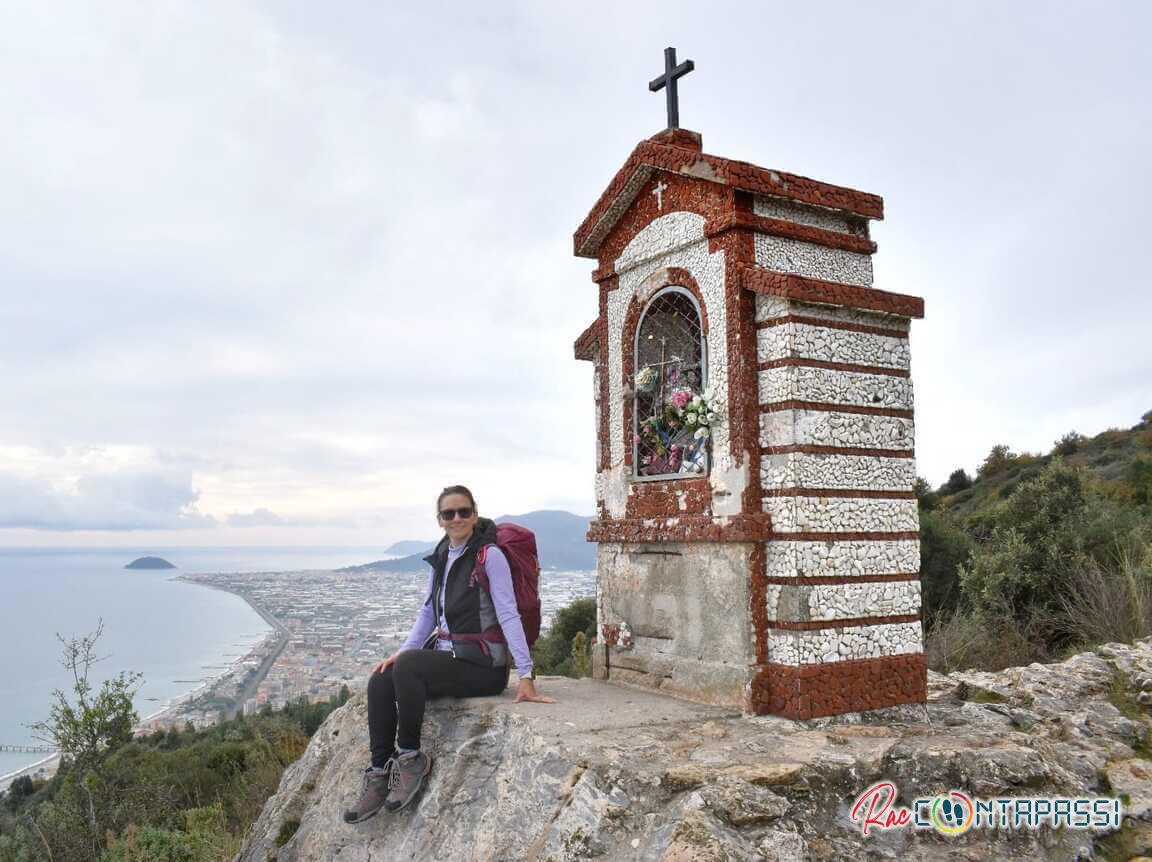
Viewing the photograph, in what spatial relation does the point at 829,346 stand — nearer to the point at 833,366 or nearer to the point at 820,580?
the point at 833,366

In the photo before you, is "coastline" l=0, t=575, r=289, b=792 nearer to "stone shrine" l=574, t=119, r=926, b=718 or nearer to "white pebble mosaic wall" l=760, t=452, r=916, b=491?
"stone shrine" l=574, t=119, r=926, b=718

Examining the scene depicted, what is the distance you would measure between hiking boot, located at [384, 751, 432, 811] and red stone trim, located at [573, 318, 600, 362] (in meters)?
4.41

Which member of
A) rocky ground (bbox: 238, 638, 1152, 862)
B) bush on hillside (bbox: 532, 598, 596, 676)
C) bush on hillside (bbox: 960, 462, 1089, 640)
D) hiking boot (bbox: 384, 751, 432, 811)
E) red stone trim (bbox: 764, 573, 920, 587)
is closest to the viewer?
rocky ground (bbox: 238, 638, 1152, 862)

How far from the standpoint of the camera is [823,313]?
6.89 meters

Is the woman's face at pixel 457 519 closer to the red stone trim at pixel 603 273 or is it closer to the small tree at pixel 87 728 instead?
the red stone trim at pixel 603 273

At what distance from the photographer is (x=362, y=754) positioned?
7.03 m

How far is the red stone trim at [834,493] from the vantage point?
6605 millimetres

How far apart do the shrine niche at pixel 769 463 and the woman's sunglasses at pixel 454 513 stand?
177cm

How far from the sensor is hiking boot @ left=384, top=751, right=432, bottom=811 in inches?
241

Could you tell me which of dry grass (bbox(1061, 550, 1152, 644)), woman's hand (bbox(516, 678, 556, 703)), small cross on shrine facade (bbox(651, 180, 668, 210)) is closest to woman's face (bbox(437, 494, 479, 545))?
woman's hand (bbox(516, 678, 556, 703))

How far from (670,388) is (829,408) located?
1.68m

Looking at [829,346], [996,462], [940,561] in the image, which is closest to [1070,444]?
[996,462]

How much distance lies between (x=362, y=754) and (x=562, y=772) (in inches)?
91.1

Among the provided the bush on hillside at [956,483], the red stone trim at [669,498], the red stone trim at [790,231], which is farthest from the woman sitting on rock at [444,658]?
the bush on hillside at [956,483]
